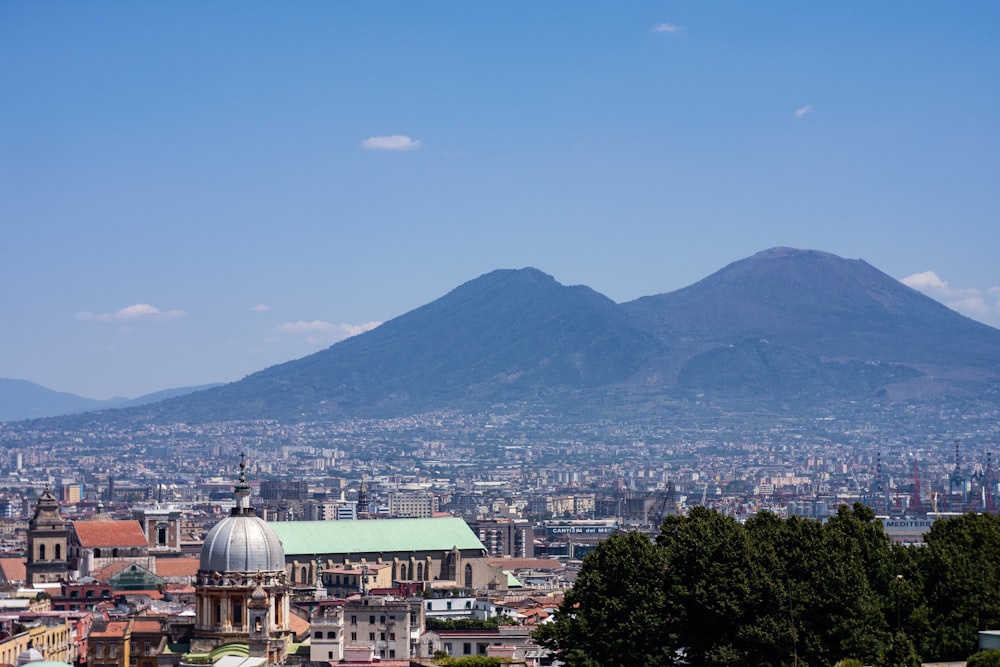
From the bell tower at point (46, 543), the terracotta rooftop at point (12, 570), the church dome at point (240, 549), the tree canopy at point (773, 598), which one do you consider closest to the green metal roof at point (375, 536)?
the bell tower at point (46, 543)

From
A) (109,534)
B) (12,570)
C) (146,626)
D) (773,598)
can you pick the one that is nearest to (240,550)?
(146,626)

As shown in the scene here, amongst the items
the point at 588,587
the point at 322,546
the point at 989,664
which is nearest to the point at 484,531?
the point at 322,546

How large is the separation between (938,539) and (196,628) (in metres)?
22.8

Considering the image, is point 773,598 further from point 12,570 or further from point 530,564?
point 530,564

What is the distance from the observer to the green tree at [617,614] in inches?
1937

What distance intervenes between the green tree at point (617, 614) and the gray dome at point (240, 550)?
46.4ft

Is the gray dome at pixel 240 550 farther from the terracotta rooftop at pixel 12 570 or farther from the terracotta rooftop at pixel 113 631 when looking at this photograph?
the terracotta rooftop at pixel 12 570

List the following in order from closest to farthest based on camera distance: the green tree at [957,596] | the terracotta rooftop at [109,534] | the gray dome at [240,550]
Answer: the green tree at [957,596] → the gray dome at [240,550] → the terracotta rooftop at [109,534]

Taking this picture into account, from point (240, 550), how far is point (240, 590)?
4.27 feet

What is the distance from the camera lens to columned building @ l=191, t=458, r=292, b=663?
2461 inches

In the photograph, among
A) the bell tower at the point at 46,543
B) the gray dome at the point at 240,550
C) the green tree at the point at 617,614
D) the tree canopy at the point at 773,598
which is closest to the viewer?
the tree canopy at the point at 773,598

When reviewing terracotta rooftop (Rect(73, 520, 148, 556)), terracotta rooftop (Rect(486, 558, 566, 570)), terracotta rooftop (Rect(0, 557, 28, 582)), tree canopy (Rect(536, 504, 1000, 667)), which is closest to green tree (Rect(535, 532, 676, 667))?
tree canopy (Rect(536, 504, 1000, 667))

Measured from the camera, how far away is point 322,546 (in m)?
118

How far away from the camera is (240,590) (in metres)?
63.1
